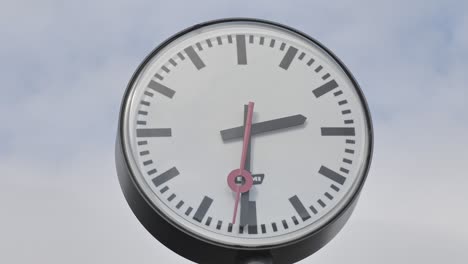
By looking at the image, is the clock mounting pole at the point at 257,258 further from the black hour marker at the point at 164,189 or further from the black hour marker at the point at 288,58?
the black hour marker at the point at 288,58

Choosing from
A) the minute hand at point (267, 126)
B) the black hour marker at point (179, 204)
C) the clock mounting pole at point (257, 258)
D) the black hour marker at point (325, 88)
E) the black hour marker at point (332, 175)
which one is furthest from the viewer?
the black hour marker at point (325, 88)

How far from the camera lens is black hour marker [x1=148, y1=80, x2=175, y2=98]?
15.1 ft

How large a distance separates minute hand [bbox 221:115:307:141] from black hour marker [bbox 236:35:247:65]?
419 millimetres

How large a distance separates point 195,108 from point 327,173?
807 millimetres

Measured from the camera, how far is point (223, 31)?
4.84 meters

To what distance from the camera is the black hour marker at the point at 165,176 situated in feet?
14.0

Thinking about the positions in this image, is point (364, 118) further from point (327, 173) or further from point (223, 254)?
point (223, 254)

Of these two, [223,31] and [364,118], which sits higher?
[223,31]

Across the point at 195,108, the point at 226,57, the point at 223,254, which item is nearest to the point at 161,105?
the point at 195,108

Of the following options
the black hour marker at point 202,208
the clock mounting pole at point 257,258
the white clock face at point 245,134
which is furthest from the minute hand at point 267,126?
the clock mounting pole at point 257,258

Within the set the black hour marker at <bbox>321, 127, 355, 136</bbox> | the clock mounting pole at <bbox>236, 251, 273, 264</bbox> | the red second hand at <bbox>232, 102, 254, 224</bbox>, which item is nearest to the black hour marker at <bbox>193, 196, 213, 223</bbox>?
the red second hand at <bbox>232, 102, 254, 224</bbox>

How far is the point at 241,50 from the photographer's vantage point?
4.82m

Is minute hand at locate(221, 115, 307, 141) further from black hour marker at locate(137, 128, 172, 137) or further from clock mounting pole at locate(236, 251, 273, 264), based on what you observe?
clock mounting pole at locate(236, 251, 273, 264)

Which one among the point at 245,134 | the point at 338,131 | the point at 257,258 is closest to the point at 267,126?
the point at 245,134
